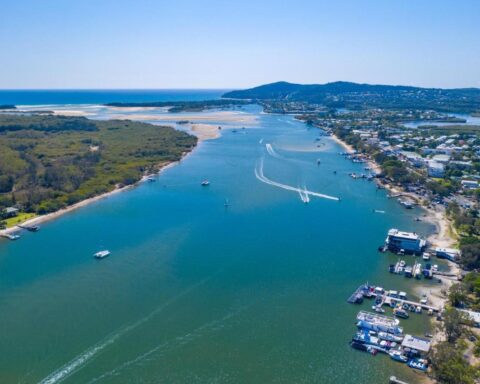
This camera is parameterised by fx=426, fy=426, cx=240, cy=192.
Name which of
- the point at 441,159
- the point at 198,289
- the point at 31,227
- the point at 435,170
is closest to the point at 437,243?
the point at 198,289

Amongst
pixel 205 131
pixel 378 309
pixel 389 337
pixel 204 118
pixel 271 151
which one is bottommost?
pixel 389 337

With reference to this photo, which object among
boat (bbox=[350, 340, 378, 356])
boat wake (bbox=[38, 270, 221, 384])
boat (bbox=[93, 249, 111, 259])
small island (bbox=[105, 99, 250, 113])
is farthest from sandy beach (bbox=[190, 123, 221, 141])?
boat (bbox=[350, 340, 378, 356])

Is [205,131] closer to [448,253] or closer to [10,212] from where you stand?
[10,212]

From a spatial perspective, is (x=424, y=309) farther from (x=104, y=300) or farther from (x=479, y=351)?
(x=104, y=300)

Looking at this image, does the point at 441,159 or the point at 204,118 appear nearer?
the point at 441,159

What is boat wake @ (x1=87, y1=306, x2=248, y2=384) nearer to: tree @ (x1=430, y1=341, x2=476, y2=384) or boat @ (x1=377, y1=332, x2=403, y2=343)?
boat @ (x1=377, y1=332, x2=403, y2=343)

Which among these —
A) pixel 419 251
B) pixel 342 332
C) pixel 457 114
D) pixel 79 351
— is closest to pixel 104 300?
pixel 79 351

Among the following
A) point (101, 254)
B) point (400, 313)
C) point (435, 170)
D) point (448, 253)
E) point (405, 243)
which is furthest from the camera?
point (435, 170)
